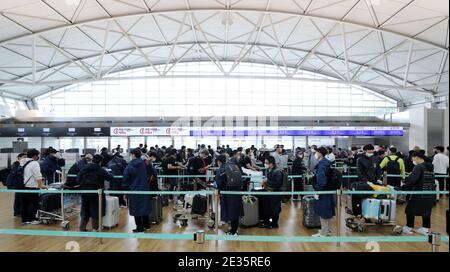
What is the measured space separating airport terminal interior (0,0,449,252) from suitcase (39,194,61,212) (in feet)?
0.12

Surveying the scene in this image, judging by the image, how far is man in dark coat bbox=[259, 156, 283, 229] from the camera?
6520 mm

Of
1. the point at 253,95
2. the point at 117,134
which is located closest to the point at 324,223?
the point at 117,134

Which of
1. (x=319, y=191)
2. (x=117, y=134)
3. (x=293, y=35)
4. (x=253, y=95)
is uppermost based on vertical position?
(x=293, y=35)

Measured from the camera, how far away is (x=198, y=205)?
7195mm

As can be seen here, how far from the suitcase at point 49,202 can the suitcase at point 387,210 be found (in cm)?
758

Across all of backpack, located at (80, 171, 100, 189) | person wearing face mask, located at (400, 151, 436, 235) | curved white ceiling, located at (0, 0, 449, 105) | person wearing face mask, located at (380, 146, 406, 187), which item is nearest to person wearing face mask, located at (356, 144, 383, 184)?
person wearing face mask, located at (400, 151, 436, 235)

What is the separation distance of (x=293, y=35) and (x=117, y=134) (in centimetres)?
1336

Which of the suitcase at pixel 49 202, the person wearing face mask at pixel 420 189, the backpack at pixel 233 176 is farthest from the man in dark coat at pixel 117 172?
the person wearing face mask at pixel 420 189

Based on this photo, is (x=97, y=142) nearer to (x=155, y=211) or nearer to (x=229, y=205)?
(x=155, y=211)

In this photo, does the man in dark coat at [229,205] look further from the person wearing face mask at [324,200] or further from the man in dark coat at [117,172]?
the man in dark coat at [117,172]

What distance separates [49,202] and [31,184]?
0.75 metres

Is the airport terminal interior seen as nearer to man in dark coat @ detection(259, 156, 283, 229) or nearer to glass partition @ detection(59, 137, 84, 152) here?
man in dark coat @ detection(259, 156, 283, 229)

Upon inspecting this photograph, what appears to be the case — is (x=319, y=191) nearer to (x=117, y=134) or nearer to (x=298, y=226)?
(x=298, y=226)

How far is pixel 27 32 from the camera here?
1630cm
